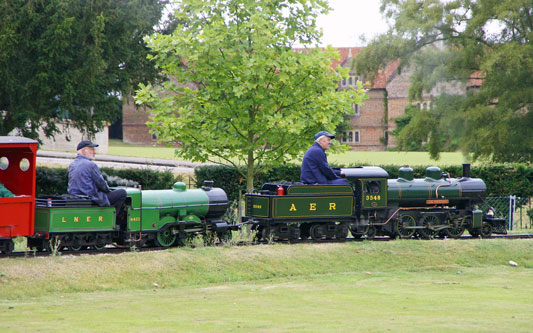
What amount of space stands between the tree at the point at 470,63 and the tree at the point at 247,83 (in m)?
14.6

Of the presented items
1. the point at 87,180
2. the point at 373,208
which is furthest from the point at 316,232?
the point at 87,180

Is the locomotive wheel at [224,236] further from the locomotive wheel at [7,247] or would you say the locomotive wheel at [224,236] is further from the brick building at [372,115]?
the brick building at [372,115]

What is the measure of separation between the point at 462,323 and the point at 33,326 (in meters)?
5.75

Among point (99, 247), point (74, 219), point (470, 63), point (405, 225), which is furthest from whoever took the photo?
point (470, 63)

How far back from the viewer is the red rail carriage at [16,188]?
13.0 m

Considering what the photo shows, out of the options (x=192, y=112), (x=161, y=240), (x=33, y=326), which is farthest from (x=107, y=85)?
(x=33, y=326)

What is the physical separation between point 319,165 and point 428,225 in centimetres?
372

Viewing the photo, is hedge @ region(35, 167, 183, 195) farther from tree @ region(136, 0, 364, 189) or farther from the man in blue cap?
the man in blue cap

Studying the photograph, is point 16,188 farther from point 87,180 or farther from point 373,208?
point 373,208

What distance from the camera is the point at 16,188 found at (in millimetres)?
14047

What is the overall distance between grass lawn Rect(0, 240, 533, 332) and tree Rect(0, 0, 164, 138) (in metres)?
15.2

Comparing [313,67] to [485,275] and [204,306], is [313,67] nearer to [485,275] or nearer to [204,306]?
[485,275]

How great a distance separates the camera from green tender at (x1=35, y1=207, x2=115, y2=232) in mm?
13656

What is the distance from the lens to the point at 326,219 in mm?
16672
